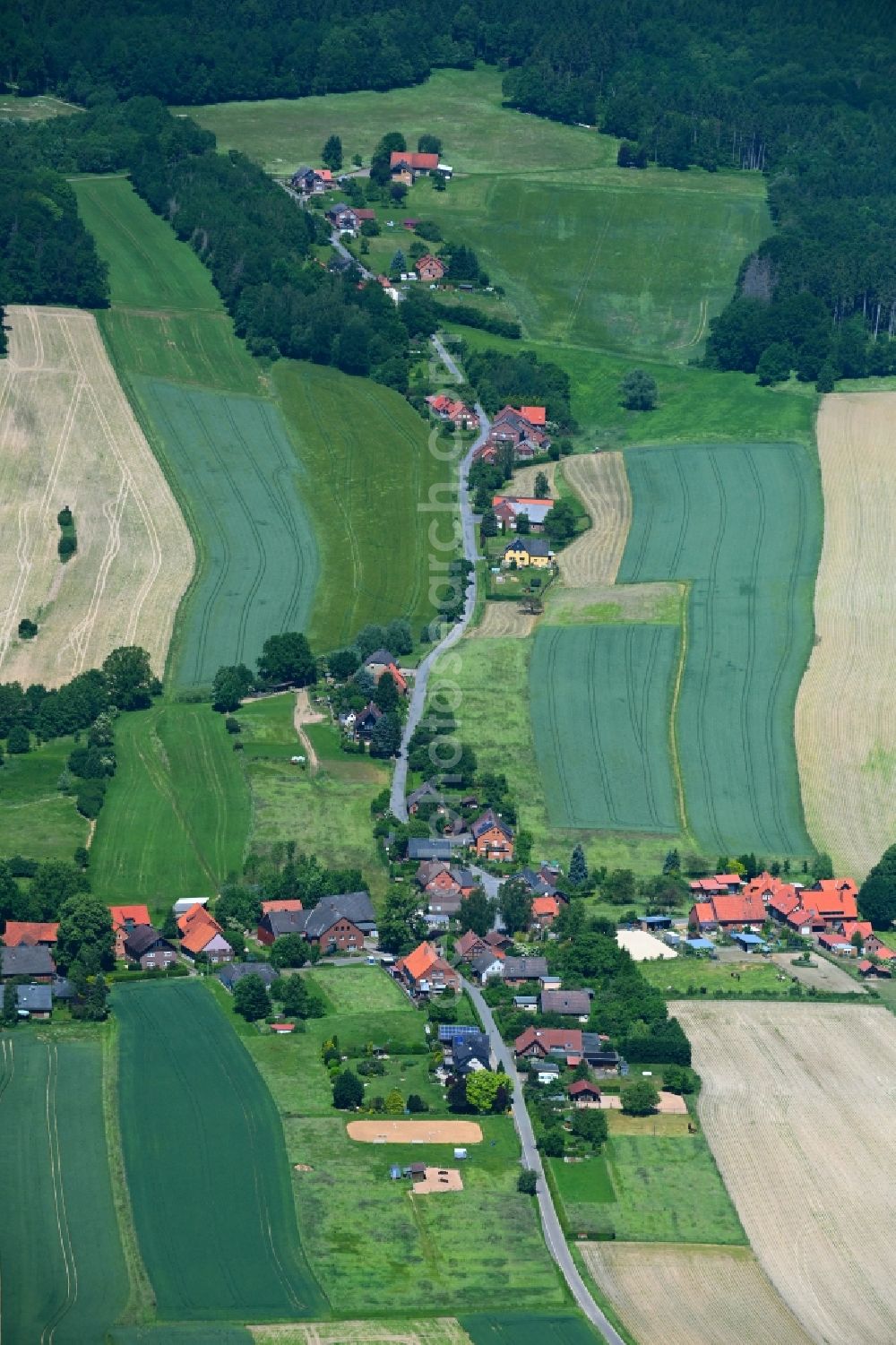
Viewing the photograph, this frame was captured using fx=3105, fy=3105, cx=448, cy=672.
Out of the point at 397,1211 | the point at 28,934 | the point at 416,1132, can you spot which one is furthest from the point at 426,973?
the point at 397,1211

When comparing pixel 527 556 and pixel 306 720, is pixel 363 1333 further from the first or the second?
pixel 527 556

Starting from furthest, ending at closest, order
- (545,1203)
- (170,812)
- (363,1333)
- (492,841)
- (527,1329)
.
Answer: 1. (170,812)
2. (492,841)
3. (545,1203)
4. (527,1329)
5. (363,1333)

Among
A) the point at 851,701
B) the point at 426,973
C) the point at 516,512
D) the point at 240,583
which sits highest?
the point at 516,512

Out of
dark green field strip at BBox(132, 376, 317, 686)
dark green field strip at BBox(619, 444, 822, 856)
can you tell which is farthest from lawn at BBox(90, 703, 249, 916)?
dark green field strip at BBox(619, 444, 822, 856)

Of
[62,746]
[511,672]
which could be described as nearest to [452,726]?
[511,672]

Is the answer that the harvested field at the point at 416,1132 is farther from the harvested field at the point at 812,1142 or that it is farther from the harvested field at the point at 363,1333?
the harvested field at the point at 363,1333

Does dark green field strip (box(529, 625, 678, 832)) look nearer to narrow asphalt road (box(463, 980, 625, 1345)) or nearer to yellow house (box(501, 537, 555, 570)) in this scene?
yellow house (box(501, 537, 555, 570))

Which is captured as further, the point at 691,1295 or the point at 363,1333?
the point at 691,1295
